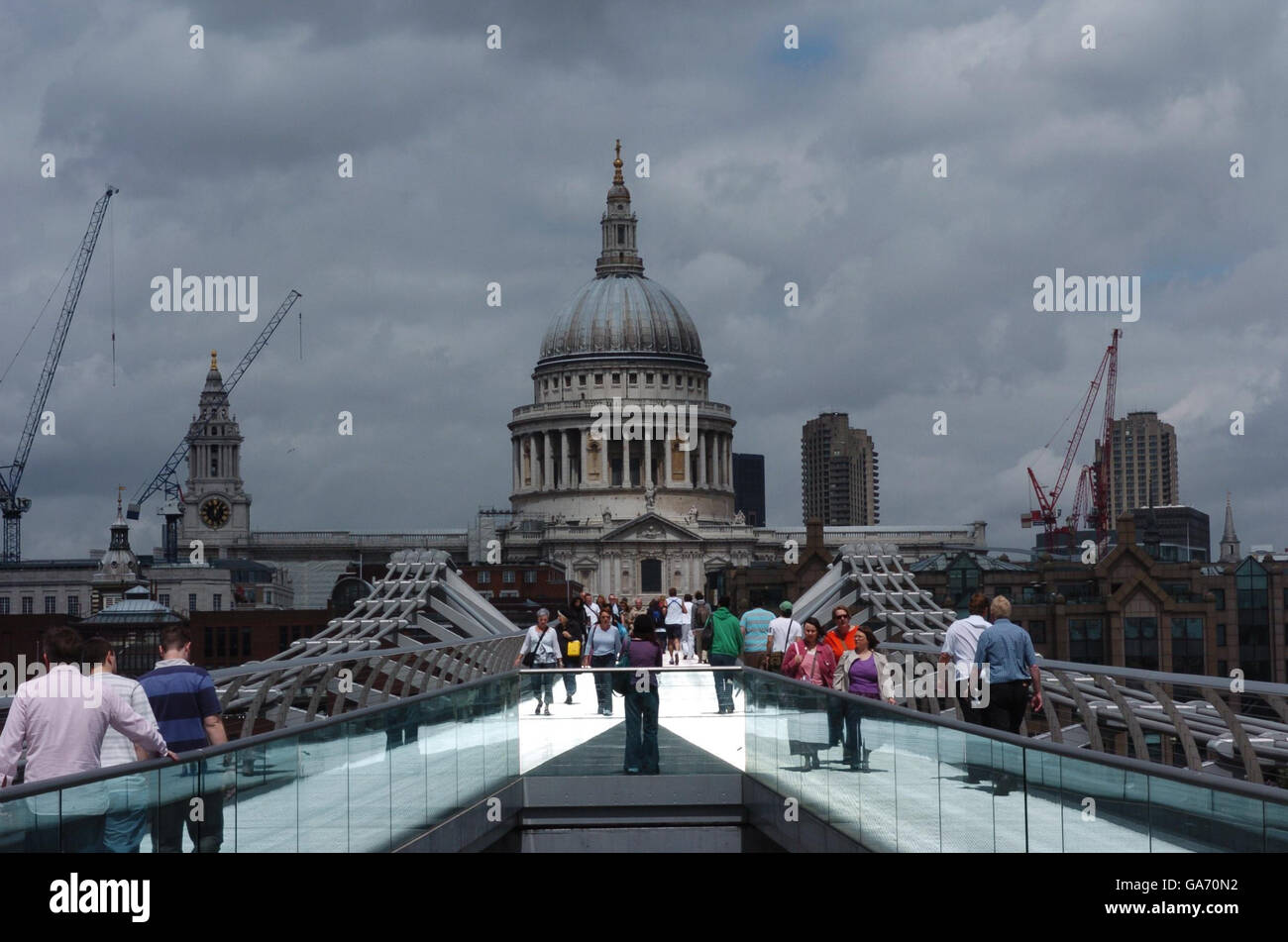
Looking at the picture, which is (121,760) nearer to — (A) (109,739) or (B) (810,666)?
(A) (109,739)

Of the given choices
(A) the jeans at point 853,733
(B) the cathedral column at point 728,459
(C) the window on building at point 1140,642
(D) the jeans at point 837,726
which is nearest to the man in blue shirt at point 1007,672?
(D) the jeans at point 837,726

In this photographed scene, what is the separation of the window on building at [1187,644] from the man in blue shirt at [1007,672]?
89723mm

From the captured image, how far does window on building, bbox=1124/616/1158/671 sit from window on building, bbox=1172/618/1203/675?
121cm

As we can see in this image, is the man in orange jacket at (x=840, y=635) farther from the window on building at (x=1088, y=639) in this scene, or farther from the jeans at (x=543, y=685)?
the window on building at (x=1088, y=639)

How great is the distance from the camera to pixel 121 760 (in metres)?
12.6

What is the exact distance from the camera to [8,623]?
10638cm

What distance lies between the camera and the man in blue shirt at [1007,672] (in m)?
17.4

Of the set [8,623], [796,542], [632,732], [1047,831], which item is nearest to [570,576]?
[796,542]

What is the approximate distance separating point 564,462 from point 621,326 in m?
15.6

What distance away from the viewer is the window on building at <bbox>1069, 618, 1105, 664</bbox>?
332 ft
